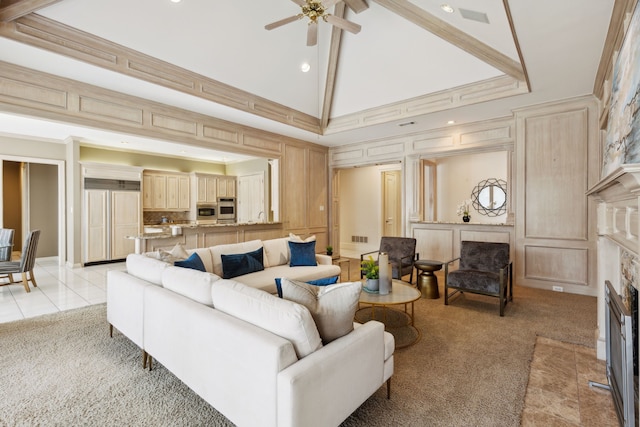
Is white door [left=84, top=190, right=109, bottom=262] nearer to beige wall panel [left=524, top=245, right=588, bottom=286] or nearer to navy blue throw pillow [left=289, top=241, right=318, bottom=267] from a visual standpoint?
navy blue throw pillow [left=289, top=241, right=318, bottom=267]

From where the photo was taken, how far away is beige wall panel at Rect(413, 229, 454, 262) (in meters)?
5.64

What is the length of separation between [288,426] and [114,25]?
4064 mm

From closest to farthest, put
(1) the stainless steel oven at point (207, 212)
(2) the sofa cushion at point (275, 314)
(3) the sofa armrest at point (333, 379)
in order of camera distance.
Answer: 1. (3) the sofa armrest at point (333, 379)
2. (2) the sofa cushion at point (275, 314)
3. (1) the stainless steel oven at point (207, 212)

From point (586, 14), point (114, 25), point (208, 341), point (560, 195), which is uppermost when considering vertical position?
point (114, 25)

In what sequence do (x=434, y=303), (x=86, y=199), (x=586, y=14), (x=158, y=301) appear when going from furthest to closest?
1. (x=86, y=199)
2. (x=434, y=303)
3. (x=586, y=14)
4. (x=158, y=301)

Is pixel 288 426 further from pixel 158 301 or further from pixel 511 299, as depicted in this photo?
pixel 511 299

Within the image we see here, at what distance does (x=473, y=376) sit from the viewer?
2273 mm

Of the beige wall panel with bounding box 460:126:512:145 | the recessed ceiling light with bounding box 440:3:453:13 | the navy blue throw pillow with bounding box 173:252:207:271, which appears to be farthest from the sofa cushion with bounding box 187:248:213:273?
the beige wall panel with bounding box 460:126:512:145

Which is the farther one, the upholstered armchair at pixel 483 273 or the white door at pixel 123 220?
the white door at pixel 123 220

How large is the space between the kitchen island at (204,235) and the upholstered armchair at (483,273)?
3.47 meters

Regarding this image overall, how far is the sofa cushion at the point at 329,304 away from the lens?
5.64 ft

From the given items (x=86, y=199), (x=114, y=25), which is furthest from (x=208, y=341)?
(x=86, y=199)

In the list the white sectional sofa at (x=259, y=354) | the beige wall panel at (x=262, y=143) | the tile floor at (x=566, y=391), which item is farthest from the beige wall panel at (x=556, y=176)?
the beige wall panel at (x=262, y=143)

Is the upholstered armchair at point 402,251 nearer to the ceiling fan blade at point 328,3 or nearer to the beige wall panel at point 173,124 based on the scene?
the ceiling fan blade at point 328,3
